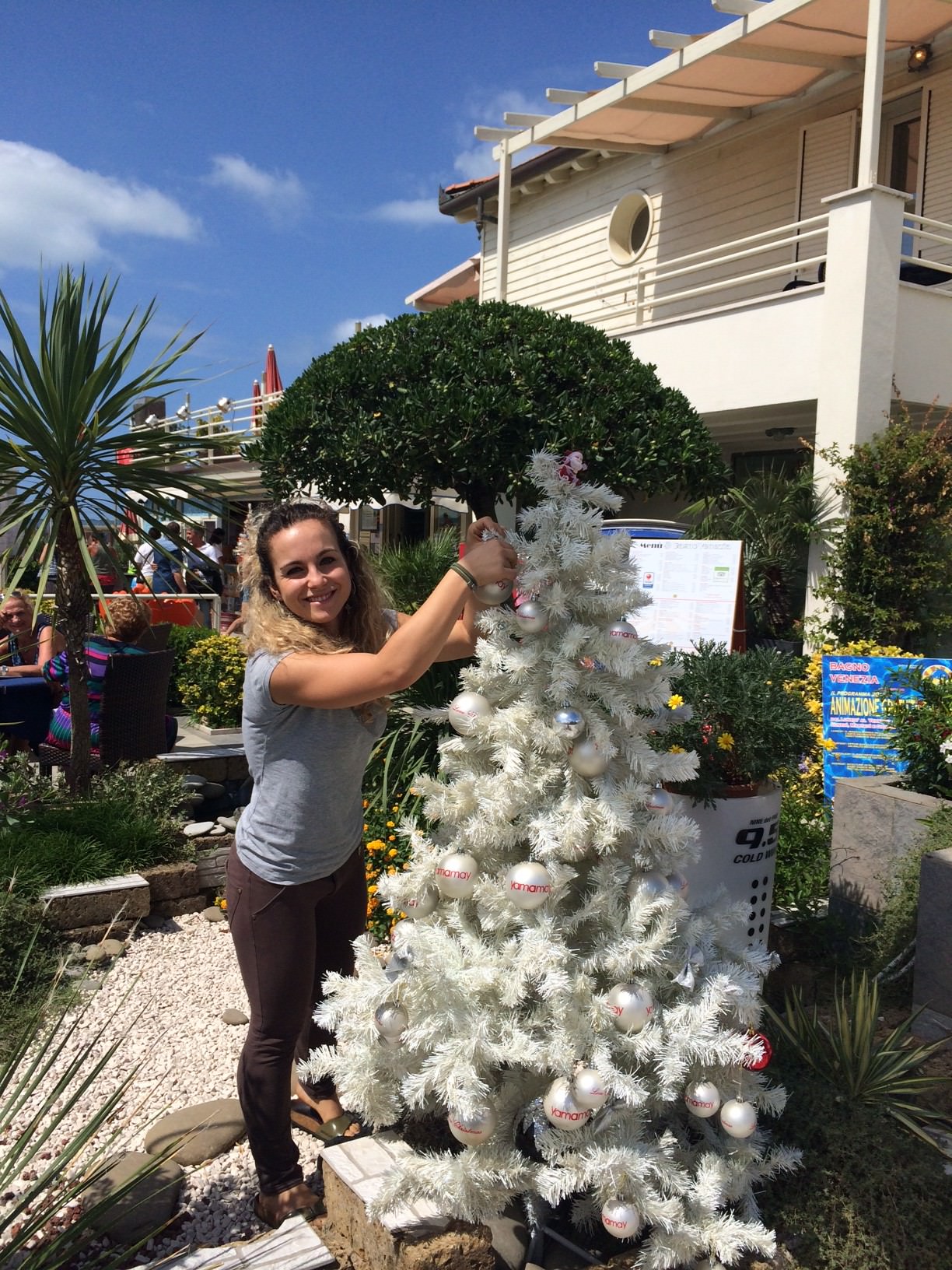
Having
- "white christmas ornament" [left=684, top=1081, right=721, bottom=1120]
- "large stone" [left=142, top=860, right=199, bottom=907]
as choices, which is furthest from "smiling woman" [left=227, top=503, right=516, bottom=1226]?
"large stone" [left=142, top=860, right=199, bottom=907]

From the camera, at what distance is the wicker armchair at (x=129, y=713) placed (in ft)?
18.0

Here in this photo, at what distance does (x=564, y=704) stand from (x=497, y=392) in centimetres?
462

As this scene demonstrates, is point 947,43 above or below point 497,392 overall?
above

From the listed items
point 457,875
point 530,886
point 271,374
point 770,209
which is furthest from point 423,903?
point 271,374

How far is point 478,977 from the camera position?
2.06 m

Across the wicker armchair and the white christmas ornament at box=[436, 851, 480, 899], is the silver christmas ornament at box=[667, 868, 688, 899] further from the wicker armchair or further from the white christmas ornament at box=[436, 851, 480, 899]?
the wicker armchair

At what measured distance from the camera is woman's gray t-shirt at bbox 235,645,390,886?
235cm

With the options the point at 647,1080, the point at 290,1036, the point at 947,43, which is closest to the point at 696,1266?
the point at 647,1080

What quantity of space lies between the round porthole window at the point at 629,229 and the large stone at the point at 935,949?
10957 millimetres

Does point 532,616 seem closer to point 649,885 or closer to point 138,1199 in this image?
point 649,885

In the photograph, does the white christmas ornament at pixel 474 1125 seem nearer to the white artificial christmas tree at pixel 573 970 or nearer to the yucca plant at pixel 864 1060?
the white artificial christmas tree at pixel 573 970

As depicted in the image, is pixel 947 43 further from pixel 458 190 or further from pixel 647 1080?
pixel 647 1080

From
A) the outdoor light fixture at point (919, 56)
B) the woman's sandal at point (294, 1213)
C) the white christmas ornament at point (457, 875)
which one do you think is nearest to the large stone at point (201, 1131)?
the woman's sandal at point (294, 1213)

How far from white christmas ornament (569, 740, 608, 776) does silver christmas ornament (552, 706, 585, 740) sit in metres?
0.03
